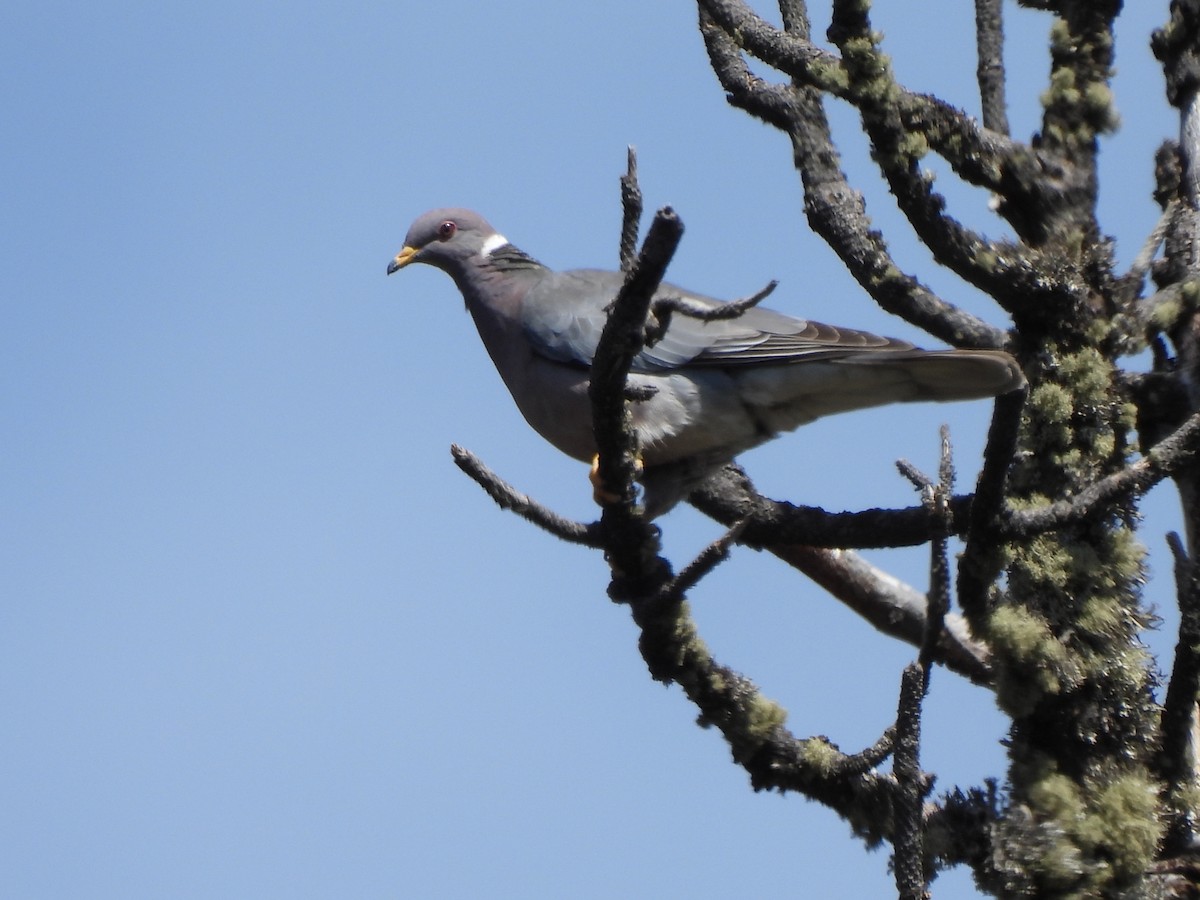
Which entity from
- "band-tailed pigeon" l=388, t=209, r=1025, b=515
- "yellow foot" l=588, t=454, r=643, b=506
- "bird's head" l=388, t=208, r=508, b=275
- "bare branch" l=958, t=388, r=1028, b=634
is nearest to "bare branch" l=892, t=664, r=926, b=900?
"bare branch" l=958, t=388, r=1028, b=634

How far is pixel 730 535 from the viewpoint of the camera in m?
3.22

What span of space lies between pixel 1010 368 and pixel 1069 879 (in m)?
1.29

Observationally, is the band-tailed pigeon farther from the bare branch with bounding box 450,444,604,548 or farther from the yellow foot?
the bare branch with bounding box 450,444,604,548

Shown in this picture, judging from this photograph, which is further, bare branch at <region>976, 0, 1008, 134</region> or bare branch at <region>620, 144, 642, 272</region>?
bare branch at <region>976, 0, 1008, 134</region>

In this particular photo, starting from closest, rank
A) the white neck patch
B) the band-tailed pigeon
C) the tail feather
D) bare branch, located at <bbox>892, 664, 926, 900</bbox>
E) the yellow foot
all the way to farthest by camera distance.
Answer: bare branch, located at <bbox>892, 664, 926, 900</bbox>
the yellow foot
the tail feather
the band-tailed pigeon
the white neck patch

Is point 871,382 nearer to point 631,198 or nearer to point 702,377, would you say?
point 702,377

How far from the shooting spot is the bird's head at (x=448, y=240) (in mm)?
5520

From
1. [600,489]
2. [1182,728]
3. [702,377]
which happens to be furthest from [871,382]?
[1182,728]

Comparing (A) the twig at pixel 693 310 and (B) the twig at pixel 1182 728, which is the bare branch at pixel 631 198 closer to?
(A) the twig at pixel 693 310

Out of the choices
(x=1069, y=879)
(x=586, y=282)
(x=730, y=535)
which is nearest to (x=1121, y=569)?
(x=1069, y=879)

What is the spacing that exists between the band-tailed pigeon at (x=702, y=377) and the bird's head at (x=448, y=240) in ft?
2.07

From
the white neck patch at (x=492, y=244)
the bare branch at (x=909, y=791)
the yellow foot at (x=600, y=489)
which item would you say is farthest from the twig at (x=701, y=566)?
the white neck patch at (x=492, y=244)

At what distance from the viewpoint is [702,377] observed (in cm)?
450

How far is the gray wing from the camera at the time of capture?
431cm
